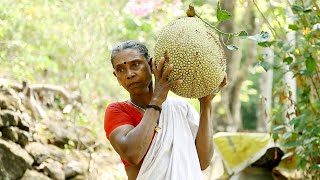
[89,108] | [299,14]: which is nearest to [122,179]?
[89,108]

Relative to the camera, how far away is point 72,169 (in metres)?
4.80

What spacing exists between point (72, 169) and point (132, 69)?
3127 mm

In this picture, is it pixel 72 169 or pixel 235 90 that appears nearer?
pixel 72 169

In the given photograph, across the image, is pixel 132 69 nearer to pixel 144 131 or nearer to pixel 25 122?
pixel 144 131

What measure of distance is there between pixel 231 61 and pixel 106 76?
1546mm

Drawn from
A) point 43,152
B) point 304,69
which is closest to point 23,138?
point 43,152

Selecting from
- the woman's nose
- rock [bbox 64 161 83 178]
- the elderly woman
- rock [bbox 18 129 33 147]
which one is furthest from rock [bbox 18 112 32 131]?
the woman's nose

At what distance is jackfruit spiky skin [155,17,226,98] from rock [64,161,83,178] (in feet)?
10.5

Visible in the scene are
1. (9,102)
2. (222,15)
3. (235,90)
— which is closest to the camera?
(222,15)

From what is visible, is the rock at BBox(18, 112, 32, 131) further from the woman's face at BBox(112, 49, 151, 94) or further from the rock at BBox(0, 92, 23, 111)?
the woman's face at BBox(112, 49, 151, 94)

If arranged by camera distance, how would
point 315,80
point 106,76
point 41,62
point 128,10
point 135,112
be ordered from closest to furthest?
point 135,112, point 315,80, point 41,62, point 128,10, point 106,76

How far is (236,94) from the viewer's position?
24.9ft

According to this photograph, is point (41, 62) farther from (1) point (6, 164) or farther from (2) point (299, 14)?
(2) point (299, 14)

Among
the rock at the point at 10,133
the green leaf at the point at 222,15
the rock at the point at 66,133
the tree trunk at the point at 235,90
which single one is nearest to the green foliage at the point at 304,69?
the green leaf at the point at 222,15
